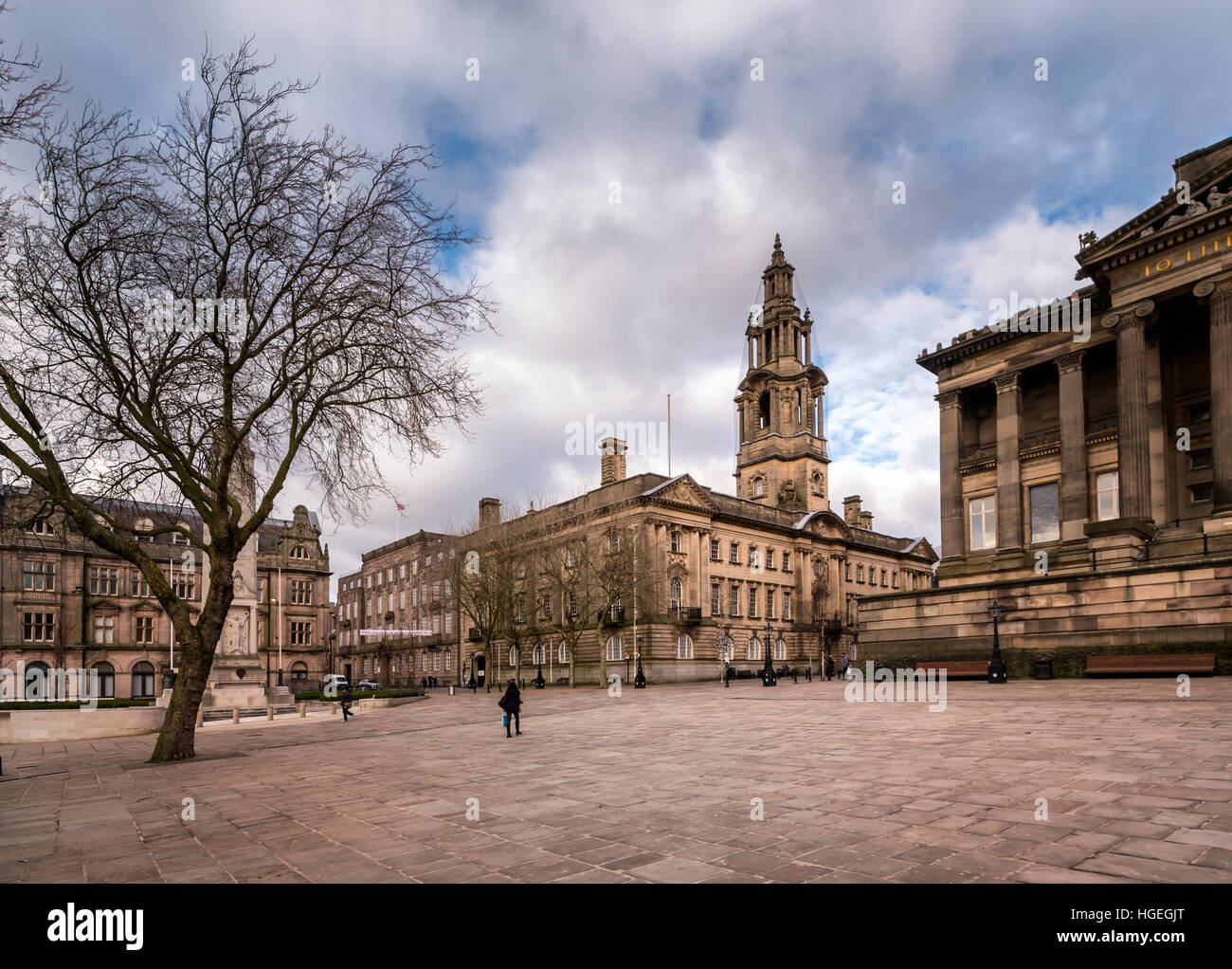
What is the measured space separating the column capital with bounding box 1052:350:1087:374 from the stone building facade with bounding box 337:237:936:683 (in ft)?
70.1

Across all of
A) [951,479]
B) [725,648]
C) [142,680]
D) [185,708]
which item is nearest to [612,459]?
[725,648]

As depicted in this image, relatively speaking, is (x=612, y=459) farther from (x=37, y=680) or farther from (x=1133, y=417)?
(x=37, y=680)

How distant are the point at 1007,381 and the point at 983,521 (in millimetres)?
7257

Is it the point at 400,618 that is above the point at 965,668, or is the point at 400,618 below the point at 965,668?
below

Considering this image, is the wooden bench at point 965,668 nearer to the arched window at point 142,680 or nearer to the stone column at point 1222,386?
the stone column at point 1222,386

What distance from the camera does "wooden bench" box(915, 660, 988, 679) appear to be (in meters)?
30.8

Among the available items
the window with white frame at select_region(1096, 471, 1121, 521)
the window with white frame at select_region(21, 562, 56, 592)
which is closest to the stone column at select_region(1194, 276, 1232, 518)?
the window with white frame at select_region(1096, 471, 1121, 521)

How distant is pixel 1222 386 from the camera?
29.1 meters

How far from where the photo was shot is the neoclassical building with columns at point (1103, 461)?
93.1ft

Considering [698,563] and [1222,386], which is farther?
[698,563]

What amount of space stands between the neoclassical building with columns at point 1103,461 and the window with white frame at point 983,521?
0.08m
